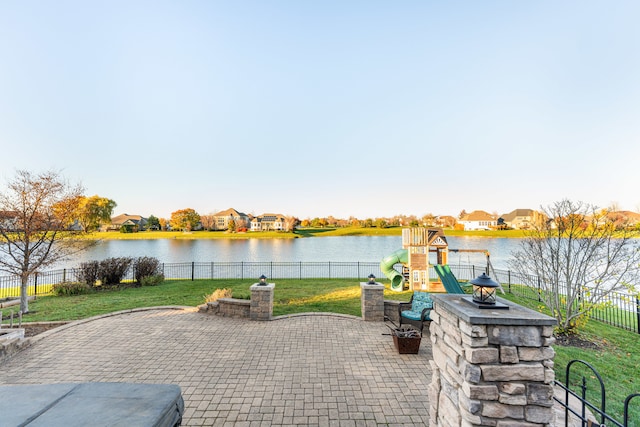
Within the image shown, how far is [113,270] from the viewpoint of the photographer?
40.3ft

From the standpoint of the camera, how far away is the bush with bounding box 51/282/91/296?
1057 centimetres

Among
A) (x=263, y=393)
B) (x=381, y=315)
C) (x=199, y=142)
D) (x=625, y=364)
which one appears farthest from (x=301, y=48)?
(x=625, y=364)

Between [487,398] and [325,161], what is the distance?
22.9 m

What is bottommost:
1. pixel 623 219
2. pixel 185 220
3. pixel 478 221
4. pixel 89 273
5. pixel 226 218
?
pixel 89 273

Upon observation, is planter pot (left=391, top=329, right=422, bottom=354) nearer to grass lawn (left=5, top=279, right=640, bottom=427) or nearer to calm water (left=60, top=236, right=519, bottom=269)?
grass lawn (left=5, top=279, right=640, bottom=427)

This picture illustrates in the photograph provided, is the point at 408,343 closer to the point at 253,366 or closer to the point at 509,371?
the point at 253,366

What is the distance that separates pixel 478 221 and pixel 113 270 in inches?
3097

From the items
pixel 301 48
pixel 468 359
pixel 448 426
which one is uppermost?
pixel 301 48

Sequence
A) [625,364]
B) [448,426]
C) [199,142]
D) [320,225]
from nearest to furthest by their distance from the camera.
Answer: [448,426]
[625,364]
[199,142]
[320,225]

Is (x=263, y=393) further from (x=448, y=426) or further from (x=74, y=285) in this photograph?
(x=74, y=285)

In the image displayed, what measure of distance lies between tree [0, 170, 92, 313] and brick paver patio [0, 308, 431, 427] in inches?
147

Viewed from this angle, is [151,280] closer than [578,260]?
No

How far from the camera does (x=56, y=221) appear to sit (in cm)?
890

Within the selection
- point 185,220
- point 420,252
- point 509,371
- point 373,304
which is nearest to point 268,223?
point 185,220
